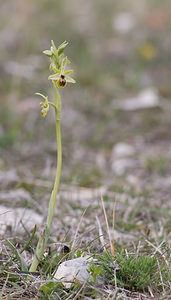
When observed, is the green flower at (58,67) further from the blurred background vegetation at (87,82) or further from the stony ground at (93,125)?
the blurred background vegetation at (87,82)

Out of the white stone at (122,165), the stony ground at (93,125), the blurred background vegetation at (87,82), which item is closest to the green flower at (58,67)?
the stony ground at (93,125)

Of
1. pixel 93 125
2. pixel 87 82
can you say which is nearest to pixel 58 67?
pixel 93 125

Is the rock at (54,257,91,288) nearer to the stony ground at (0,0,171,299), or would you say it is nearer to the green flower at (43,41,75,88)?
the stony ground at (0,0,171,299)

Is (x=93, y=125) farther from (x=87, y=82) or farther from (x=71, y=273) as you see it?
(x=71, y=273)

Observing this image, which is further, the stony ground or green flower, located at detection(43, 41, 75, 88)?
the stony ground

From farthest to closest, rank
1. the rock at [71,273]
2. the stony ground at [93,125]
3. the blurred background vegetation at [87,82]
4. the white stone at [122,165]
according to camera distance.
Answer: the blurred background vegetation at [87,82] → the white stone at [122,165] → the stony ground at [93,125] → the rock at [71,273]

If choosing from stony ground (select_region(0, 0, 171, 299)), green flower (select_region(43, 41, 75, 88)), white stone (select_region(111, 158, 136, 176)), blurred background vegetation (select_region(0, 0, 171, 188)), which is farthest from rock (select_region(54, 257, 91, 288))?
white stone (select_region(111, 158, 136, 176))
